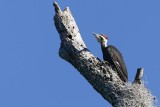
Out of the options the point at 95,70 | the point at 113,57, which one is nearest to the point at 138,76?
the point at 95,70

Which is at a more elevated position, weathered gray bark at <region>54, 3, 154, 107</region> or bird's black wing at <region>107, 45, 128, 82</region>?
bird's black wing at <region>107, 45, 128, 82</region>

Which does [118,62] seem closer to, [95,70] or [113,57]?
[113,57]

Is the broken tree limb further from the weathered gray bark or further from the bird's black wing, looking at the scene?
the bird's black wing

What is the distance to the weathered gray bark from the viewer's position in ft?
28.6

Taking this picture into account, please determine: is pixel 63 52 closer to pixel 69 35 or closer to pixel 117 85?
pixel 69 35

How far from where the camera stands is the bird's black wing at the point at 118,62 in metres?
9.29

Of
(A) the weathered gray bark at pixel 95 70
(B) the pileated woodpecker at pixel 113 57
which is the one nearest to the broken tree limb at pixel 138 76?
(A) the weathered gray bark at pixel 95 70

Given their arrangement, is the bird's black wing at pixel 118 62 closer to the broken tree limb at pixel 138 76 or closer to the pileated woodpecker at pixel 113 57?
the pileated woodpecker at pixel 113 57

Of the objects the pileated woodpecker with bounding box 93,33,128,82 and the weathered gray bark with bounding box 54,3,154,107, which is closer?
the weathered gray bark with bounding box 54,3,154,107

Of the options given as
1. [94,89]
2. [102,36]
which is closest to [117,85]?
[94,89]

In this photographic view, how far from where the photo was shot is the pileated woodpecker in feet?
30.7

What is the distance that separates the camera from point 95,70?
9016 mm

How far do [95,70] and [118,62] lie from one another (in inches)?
29.9

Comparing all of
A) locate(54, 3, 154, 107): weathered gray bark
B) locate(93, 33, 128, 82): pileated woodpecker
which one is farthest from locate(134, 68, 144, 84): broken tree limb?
locate(93, 33, 128, 82): pileated woodpecker
